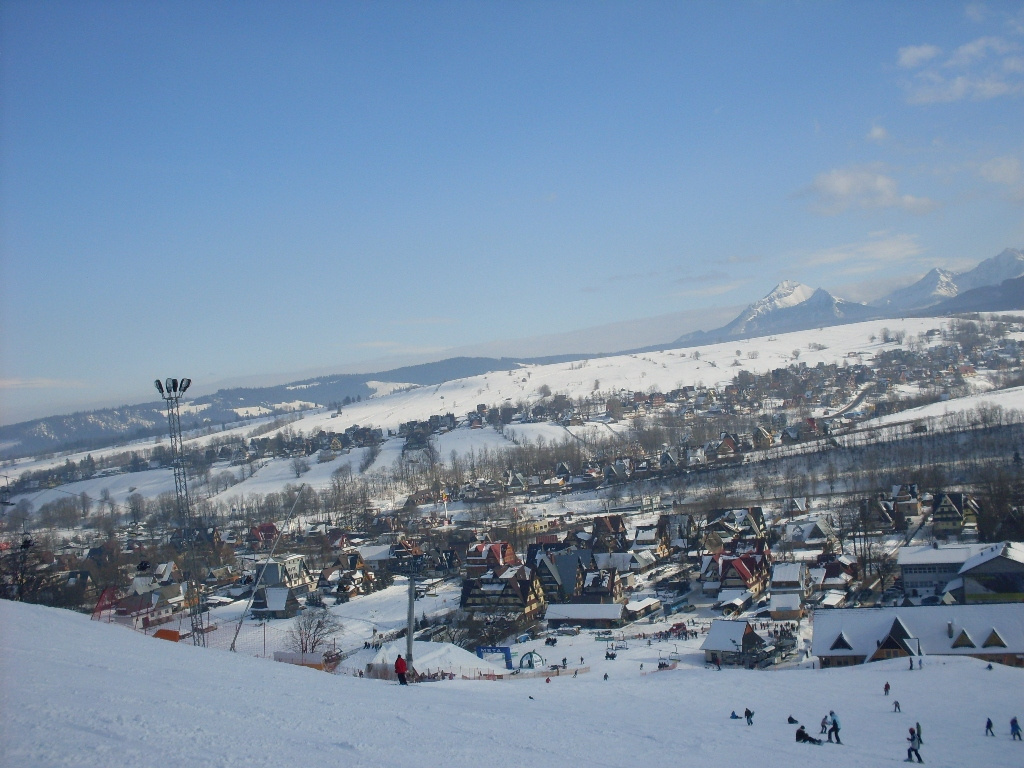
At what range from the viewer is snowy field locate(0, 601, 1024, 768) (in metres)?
3.74

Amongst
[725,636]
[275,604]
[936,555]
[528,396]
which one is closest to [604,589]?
[725,636]

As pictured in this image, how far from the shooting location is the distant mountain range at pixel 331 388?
8725 cm

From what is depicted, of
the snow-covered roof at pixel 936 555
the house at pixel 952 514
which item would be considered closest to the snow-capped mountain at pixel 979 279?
the house at pixel 952 514

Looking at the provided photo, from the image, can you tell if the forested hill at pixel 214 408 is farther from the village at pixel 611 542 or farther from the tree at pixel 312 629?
the tree at pixel 312 629

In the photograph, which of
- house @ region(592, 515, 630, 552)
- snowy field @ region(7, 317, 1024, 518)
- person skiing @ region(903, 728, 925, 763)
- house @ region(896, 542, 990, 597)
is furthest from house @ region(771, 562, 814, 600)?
snowy field @ region(7, 317, 1024, 518)

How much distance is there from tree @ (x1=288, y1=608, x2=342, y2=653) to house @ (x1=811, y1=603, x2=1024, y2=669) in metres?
8.15

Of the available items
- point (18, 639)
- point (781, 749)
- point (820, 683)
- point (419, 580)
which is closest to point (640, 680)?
point (820, 683)

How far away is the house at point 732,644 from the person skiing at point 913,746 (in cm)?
506

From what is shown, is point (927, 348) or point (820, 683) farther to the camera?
point (927, 348)

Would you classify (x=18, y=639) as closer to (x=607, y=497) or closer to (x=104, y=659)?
(x=104, y=659)

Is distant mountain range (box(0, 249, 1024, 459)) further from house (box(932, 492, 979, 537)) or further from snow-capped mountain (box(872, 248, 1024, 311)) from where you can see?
house (box(932, 492, 979, 537))

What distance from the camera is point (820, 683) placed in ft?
28.7

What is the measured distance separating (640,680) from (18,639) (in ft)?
21.9

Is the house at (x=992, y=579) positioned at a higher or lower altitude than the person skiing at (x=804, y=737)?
lower
